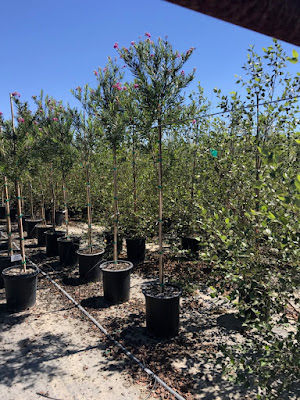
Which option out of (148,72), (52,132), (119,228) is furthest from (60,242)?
(148,72)

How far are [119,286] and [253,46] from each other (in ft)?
12.4

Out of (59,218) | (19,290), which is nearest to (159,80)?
(19,290)

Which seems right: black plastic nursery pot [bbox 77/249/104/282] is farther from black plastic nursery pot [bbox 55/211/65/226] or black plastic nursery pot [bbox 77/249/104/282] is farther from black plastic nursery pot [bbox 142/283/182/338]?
black plastic nursery pot [bbox 55/211/65/226]

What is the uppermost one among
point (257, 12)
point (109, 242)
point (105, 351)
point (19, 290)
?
point (257, 12)

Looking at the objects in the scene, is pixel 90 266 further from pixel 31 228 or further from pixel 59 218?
pixel 59 218

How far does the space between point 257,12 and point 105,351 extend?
350cm

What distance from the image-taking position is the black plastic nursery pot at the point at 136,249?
644 cm

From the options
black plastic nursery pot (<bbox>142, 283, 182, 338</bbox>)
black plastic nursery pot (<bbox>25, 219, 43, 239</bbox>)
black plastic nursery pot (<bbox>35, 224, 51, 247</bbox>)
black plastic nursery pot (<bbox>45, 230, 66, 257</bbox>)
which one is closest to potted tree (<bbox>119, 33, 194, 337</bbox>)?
black plastic nursery pot (<bbox>142, 283, 182, 338</bbox>)

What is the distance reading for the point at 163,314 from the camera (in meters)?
3.50

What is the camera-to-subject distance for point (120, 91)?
14.9ft

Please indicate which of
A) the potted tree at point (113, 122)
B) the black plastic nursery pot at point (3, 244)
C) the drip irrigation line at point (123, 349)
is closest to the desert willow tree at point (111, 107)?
the potted tree at point (113, 122)

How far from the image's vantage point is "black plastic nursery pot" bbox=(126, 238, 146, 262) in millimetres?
6445

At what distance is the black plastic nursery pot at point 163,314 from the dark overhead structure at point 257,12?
10.7 ft

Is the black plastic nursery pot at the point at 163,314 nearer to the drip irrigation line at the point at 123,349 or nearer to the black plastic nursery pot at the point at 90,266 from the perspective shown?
the drip irrigation line at the point at 123,349
